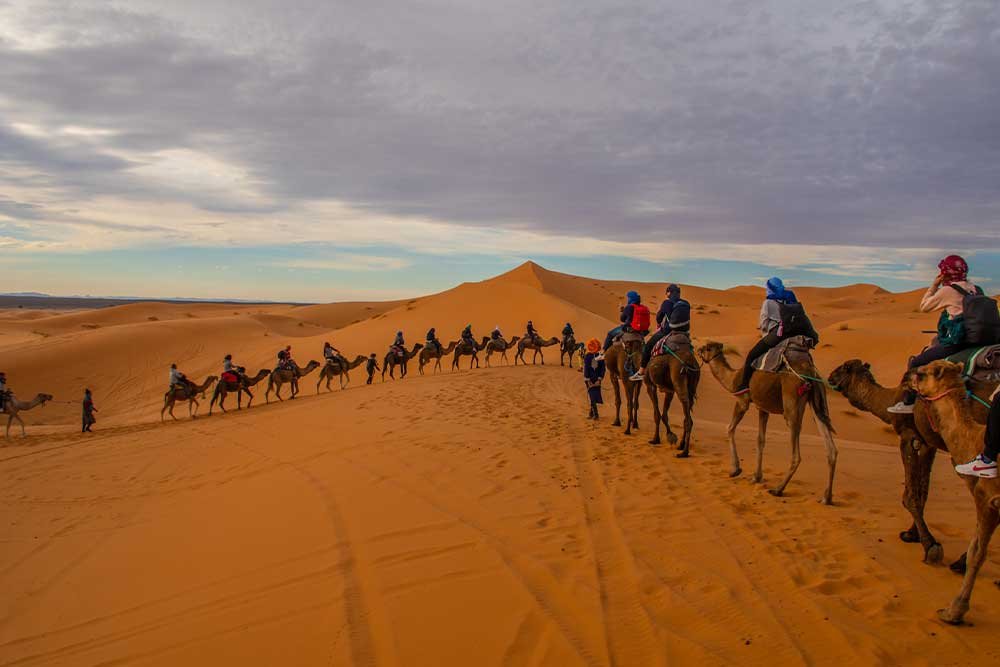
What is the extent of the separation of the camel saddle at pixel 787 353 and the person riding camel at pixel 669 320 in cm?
181

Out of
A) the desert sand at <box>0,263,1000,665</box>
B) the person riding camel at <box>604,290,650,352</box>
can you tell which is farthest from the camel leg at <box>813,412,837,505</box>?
the person riding camel at <box>604,290,650,352</box>

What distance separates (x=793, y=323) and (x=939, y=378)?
3108 millimetres

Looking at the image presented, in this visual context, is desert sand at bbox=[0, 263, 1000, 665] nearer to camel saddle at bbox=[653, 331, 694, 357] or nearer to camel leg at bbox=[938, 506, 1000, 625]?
camel leg at bbox=[938, 506, 1000, 625]

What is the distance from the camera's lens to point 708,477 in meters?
9.30

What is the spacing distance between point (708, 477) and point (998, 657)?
4776 mm

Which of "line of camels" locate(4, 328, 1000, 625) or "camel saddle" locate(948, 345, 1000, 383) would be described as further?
"camel saddle" locate(948, 345, 1000, 383)

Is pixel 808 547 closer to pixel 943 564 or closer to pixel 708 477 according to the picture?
pixel 943 564

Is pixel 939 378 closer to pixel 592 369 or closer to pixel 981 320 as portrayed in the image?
pixel 981 320

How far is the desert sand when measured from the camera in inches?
196

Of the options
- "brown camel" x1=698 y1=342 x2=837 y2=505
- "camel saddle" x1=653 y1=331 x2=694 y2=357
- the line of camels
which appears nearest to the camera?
the line of camels

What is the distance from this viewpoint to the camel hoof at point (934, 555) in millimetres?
6176

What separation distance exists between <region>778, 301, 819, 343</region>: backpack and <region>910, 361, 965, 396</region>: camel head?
288 cm

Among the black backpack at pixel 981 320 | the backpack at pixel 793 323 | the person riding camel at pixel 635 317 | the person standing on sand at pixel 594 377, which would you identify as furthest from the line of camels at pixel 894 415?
the person standing on sand at pixel 594 377

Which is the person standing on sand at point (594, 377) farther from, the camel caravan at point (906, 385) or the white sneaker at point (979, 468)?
the white sneaker at point (979, 468)
